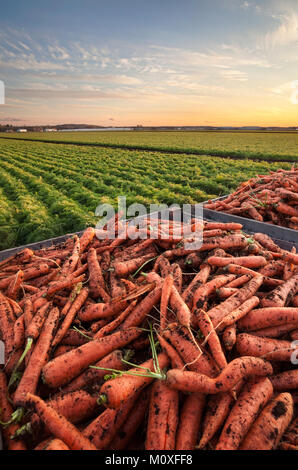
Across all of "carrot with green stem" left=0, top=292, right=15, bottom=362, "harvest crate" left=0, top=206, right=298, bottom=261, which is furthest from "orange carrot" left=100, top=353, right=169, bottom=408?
"harvest crate" left=0, top=206, right=298, bottom=261

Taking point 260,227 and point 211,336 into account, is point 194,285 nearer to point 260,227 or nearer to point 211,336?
point 211,336

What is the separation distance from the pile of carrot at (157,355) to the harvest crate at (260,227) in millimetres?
1436

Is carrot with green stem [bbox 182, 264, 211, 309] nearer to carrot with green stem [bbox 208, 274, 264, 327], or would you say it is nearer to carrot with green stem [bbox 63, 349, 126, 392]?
carrot with green stem [bbox 208, 274, 264, 327]

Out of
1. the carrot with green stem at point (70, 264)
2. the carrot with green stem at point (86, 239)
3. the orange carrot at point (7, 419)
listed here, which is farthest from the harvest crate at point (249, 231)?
the orange carrot at point (7, 419)

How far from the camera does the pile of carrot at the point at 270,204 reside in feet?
15.9

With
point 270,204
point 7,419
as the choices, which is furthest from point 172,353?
point 270,204

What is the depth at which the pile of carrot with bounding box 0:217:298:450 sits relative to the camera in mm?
1628

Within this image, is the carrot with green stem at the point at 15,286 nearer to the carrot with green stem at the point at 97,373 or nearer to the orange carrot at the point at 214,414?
the carrot with green stem at the point at 97,373

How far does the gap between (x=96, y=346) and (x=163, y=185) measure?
396 inches

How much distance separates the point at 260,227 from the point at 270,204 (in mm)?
712

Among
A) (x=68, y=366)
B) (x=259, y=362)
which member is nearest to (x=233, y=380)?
(x=259, y=362)

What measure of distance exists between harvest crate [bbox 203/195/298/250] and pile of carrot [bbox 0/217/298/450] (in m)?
1.44

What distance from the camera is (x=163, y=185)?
38.1ft

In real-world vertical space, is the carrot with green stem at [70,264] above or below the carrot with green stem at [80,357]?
above
